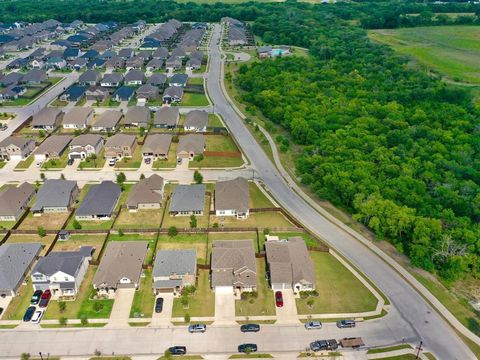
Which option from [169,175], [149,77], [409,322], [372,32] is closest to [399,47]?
[372,32]

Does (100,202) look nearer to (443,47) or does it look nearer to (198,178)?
(198,178)

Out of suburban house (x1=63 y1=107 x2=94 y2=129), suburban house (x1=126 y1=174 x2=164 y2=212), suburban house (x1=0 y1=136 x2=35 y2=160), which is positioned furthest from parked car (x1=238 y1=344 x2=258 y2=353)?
suburban house (x1=63 y1=107 x2=94 y2=129)

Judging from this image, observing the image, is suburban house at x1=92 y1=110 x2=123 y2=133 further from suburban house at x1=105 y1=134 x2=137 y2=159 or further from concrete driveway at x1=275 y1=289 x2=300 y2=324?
concrete driveway at x1=275 y1=289 x2=300 y2=324

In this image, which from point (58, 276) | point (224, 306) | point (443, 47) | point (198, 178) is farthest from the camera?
point (443, 47)

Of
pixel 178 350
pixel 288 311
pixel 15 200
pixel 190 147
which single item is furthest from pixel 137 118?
pixel 178 350

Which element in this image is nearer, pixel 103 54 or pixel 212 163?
pixel 212 163

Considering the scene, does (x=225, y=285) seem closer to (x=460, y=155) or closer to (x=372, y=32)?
(x=460, y=155)
